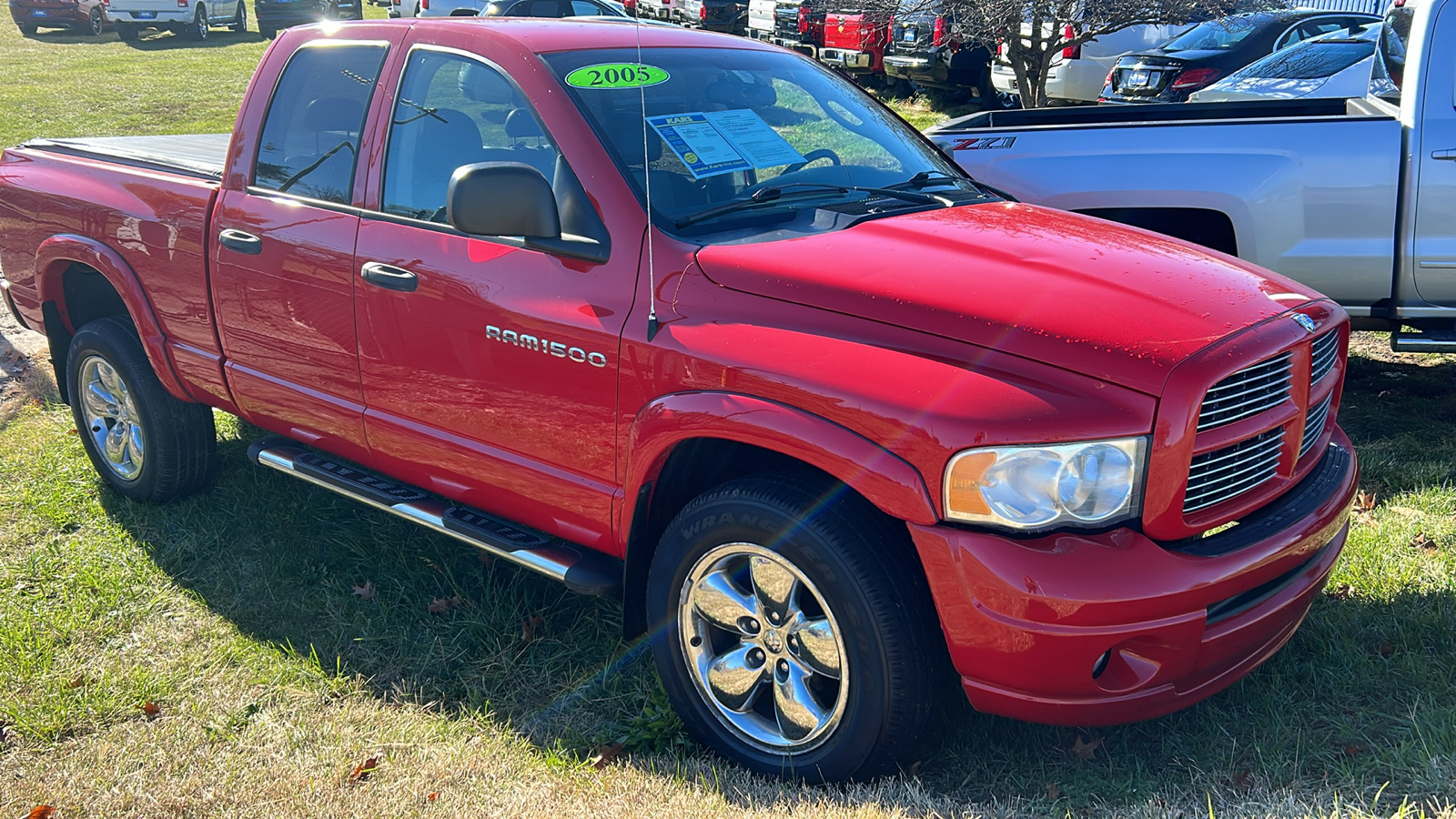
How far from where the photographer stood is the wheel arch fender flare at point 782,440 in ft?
8.82

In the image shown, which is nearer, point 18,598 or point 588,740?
point 588,740

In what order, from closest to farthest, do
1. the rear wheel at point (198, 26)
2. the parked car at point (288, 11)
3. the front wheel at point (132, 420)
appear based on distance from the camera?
the front wheel at point (132, 420) < the rear wheel at point (198, 26) < the parked car at point (288, 11)

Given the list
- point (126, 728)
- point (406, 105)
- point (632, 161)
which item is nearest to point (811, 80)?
point (632, 161)

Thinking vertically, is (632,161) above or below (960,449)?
above

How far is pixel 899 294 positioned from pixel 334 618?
8.08 feet

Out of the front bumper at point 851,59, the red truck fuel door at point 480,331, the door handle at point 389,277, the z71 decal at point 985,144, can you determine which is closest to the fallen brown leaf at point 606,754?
the red truck fuel door at point 480,331

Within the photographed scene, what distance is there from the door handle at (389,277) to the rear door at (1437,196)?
4.21 m

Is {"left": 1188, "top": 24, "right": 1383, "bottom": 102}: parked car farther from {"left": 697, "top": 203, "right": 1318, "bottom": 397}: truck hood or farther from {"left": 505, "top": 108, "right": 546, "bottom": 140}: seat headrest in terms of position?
{"left": 505, "top": 108, "right": 546, "bottom": 140}: seat headrest

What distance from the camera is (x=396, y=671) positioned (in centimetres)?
388

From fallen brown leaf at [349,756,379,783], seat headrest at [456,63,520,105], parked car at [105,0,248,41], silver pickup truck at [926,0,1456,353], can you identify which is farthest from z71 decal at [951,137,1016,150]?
parked car at [105,0,248,41]

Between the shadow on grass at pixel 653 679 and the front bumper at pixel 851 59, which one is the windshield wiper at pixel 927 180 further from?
the front bumper at pixel 851 59

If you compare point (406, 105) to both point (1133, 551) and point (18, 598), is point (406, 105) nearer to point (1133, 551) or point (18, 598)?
point (18, 598)

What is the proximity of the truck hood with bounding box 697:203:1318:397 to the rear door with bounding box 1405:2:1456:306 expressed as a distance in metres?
2.30

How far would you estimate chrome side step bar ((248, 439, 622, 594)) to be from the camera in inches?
136
